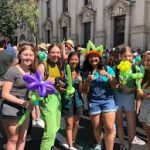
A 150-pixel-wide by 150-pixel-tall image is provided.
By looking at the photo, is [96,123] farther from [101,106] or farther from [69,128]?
[69,128]

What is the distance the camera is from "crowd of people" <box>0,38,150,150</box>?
4484mm

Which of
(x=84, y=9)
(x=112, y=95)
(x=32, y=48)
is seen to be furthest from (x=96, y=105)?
(x=84, y=9)

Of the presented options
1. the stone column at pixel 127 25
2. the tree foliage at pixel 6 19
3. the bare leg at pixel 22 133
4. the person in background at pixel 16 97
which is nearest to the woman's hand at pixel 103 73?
the person in background at pixel 16 97

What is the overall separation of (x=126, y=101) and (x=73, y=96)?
0.78 metres

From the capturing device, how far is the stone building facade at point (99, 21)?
22.6 m

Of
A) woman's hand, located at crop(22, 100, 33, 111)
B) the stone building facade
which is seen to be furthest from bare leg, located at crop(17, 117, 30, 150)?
the stone building facade

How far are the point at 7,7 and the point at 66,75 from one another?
21970 mm

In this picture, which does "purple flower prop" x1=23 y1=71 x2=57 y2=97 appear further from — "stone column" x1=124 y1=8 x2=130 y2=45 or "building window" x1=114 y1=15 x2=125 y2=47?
"building window" x1=114 y1=15 x2=125 y2=47

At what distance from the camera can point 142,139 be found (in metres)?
6.85

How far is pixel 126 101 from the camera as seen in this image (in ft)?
18.8

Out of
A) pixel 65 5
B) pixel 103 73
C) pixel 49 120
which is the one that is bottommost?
pixel 49 120

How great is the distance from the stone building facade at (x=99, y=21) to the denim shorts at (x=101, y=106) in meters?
16.3

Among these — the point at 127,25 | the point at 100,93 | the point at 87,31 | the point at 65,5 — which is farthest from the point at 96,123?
the point at 65,5

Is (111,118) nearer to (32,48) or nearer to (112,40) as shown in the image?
(32,48)
